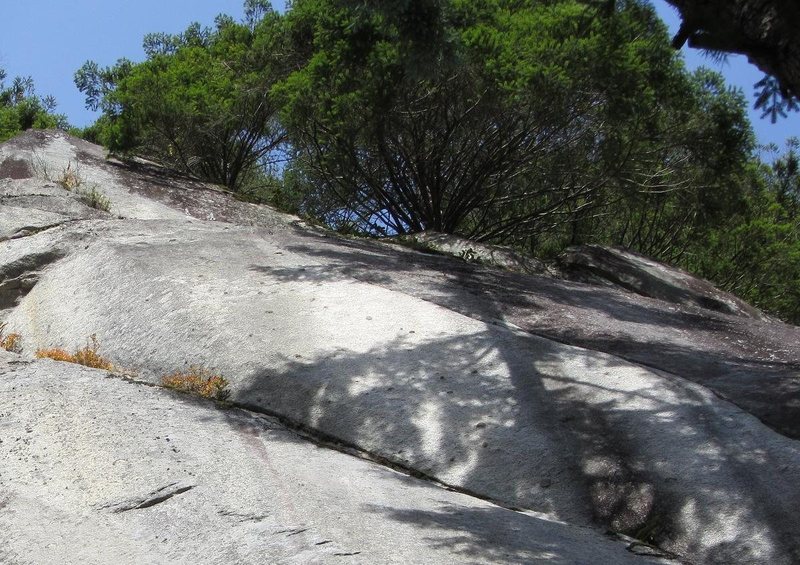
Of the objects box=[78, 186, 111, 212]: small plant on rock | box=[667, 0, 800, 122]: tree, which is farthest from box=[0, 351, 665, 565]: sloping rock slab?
box=[78, 186, 111, 212]: small plant on rock

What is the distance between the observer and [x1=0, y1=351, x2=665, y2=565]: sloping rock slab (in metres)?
4.51

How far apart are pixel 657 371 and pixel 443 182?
423 inches

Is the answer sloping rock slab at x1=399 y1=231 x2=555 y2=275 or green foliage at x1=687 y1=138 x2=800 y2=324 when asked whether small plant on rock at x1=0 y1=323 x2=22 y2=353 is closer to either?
sloping rock slab at x1=399 y1=231 x2=555 y2=275

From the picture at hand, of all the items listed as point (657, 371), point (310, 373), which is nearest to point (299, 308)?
point (310, 373)

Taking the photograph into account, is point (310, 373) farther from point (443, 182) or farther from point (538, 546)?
point (443, 182)

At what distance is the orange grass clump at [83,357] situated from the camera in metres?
7.45

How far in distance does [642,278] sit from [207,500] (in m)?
10.5

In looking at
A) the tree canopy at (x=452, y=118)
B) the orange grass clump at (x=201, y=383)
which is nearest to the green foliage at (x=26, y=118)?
the tree canopy at (x=452, y=118)

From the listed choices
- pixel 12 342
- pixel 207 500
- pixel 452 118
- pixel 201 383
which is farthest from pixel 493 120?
pixel 207 500

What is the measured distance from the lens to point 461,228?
19422 mm

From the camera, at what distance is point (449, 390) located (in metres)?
6.77

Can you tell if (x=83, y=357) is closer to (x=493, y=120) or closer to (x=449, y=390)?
(x=449, y=390)

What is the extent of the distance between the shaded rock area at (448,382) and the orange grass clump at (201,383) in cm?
10

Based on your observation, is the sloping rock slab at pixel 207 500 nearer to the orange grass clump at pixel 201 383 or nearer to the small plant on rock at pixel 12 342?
the orange grass clump at pixel 201 383
